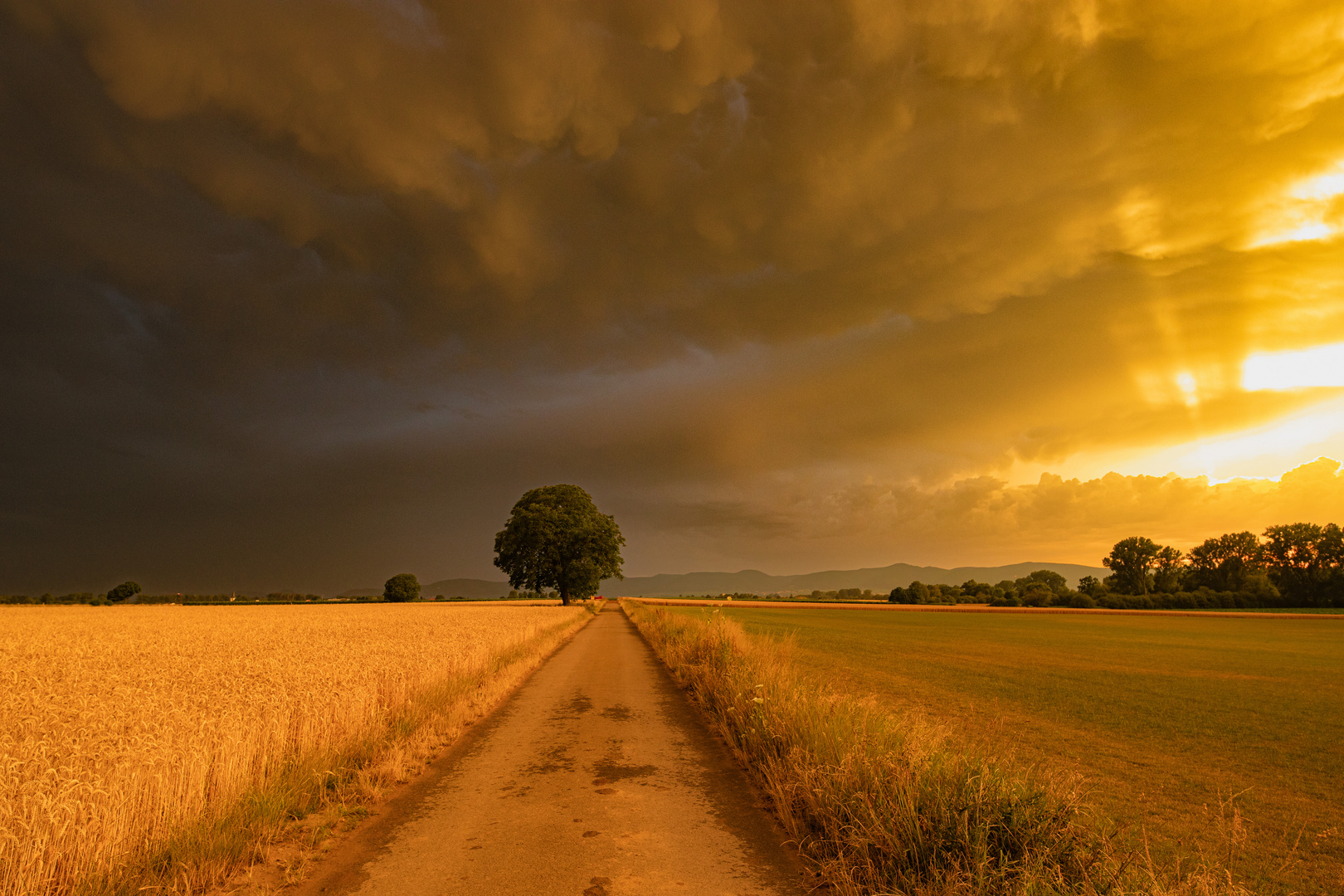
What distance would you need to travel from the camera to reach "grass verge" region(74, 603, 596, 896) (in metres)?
4.87

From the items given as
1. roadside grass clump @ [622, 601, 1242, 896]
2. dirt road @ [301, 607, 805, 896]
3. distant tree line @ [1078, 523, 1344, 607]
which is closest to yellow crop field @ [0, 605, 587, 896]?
dirt road @ [301, 607, 805, 896]

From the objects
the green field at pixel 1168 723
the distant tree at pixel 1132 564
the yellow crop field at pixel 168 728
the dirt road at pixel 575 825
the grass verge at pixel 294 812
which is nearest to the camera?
the yellow crop field at pixel 168 728

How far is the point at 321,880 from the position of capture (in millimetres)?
5285

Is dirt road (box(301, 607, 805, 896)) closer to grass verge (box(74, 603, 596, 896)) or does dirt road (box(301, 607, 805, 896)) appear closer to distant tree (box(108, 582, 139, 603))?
grass verge (box(74, 603, 596, 896))

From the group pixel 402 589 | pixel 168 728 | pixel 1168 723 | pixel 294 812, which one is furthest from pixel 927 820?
pixel 402 589

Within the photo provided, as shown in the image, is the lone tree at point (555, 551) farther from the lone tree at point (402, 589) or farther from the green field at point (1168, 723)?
the lone tree at point (402, 589)

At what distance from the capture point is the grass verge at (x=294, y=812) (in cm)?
487

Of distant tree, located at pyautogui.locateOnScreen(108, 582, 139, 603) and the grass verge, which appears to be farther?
distant tree, located at pyautogui.locateOnScreen(108, 582, 139, 603)

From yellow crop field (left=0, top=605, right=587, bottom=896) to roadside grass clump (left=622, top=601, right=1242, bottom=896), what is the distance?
5901mm

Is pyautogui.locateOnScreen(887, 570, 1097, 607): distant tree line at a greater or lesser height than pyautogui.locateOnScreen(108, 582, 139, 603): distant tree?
lesser

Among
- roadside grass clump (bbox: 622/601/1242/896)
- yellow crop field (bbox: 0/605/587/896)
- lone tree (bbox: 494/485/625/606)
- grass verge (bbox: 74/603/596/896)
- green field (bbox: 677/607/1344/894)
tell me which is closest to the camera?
roadside grass clump (bbox: 622/601/1242/896)

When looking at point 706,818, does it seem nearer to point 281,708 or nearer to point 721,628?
point 281,708

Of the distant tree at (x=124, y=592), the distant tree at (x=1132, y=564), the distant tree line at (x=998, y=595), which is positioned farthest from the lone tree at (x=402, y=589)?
the distant tree at (x=1132, y=564)

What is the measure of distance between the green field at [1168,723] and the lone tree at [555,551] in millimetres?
38799
